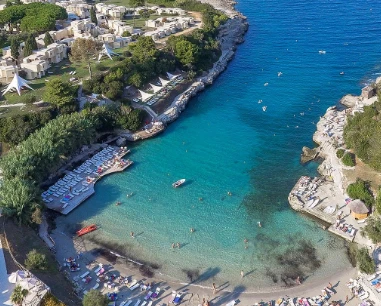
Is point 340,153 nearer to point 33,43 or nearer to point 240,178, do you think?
point 240,178

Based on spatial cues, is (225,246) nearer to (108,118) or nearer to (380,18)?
(108,118)

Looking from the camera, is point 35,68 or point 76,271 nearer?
point 76,271

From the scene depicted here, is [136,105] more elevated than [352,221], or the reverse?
[136,105]

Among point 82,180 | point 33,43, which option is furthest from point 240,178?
point 33,43

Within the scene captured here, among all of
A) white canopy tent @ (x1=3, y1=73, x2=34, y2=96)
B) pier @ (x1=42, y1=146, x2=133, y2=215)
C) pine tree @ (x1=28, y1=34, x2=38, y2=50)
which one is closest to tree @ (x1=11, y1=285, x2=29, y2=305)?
pier @ (x1=42, y1=146, x2=133, y2=215)

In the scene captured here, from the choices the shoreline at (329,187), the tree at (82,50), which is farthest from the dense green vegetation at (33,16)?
the shoreline at (329,187)

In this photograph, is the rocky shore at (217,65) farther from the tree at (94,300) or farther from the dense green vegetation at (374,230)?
the dense green vegetation at (374,230)

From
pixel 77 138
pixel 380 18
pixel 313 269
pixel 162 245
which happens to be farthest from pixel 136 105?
pixel 380 18
